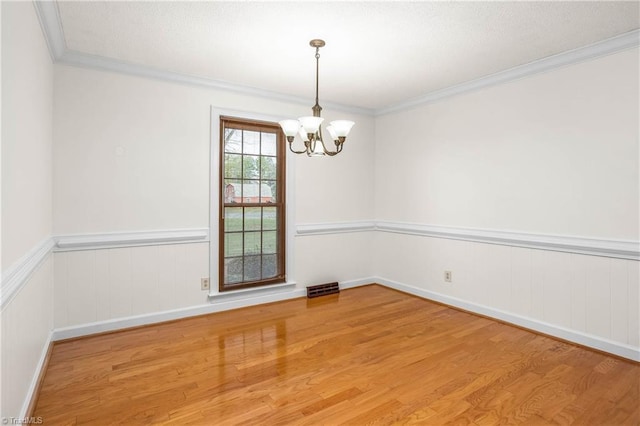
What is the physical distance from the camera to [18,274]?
1767 millimetres

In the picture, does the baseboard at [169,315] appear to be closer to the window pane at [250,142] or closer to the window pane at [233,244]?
the window pane at [233,244]

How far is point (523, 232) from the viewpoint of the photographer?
3451mm

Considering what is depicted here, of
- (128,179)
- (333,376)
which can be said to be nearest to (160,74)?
(128,179)

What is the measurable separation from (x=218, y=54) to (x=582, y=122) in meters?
3.14

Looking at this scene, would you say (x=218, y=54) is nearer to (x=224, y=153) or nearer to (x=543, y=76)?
(x=224, y=153)

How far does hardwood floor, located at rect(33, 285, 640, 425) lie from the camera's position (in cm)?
210

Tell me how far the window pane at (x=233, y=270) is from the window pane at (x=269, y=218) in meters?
0.50

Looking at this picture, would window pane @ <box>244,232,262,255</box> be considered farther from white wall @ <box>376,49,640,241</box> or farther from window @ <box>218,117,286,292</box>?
white wall @ <box>376,49,640,241</box>

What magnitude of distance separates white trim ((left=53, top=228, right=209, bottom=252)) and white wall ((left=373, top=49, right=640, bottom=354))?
2.64 metres

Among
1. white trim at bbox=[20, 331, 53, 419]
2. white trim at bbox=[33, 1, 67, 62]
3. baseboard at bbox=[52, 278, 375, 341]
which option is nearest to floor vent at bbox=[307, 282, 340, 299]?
baseboard at bbox=[52, 278, 375, 341]

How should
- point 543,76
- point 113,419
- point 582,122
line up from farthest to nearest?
point 543,76 < point 582,122 < point 113,419

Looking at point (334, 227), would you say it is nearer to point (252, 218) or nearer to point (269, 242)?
point (269, 242)

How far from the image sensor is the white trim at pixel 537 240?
282 cm

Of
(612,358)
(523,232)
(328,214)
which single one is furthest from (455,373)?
(328,214)
